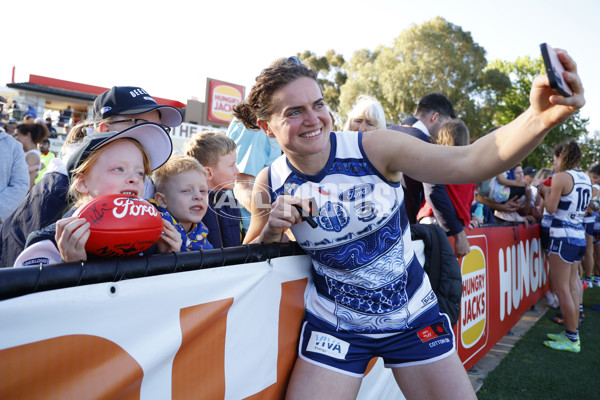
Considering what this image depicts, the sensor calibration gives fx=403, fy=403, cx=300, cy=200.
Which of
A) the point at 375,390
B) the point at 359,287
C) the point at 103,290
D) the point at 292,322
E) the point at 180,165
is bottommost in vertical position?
the point at 375,390

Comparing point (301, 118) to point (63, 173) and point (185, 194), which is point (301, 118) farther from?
point (63, 173)

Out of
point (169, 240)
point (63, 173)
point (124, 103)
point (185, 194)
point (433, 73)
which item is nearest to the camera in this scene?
point (169, 240)

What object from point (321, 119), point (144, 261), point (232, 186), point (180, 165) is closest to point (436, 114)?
point (232, 186)

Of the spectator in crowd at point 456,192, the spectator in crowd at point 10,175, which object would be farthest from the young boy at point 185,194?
the spectator in crowd at point 10,175

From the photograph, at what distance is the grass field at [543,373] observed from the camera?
12.1 ft

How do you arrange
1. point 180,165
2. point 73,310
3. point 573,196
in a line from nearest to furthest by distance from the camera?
1. point 73,310
2. point 180,165
3. point 573,196

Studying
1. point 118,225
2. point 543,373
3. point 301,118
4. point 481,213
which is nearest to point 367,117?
point 301,118

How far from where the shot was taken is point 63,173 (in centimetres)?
198

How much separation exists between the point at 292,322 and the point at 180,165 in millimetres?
1020

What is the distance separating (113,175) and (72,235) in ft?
1.57

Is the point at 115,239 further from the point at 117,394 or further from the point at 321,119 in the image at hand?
the point at 321,119

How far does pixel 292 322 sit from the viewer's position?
1.98 meters

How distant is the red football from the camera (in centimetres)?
122

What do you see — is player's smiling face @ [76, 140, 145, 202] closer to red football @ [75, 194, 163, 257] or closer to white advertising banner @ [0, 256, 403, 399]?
red football @ [75, 194, 163, 257]
